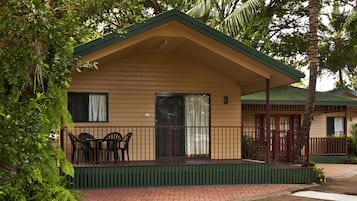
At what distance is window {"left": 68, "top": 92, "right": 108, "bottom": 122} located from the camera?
37.2 feet

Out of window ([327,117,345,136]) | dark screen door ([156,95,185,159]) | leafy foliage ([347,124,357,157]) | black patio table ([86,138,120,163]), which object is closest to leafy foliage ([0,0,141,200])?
black patio table ([86,138,120,163])

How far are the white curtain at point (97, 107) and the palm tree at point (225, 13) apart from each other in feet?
18.5

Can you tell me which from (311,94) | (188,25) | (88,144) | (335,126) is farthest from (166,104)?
(335,126)

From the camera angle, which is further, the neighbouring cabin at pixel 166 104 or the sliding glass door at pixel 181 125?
the sliding glass door at pixel 181 125

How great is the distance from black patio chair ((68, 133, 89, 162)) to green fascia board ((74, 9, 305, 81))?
7.97 feet

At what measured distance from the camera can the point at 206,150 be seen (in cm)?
1209

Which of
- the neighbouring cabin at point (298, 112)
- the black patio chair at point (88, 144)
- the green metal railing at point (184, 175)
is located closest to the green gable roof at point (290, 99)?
the neighbouring cabin at point (298, 112)

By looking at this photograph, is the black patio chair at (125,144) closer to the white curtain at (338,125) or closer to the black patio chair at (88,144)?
the black patio chair at (88,144)

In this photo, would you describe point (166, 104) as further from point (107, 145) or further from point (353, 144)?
point (353, 144)

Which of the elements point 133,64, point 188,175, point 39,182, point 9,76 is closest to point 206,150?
point 188,175

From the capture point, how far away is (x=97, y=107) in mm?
11516

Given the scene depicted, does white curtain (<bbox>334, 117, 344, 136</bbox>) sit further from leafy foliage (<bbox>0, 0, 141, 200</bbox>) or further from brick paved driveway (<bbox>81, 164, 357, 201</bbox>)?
leafy foliage (<bbox>0, 0, 141, 200</bbox>)

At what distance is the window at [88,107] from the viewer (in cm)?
1134

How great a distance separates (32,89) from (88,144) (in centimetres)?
636
